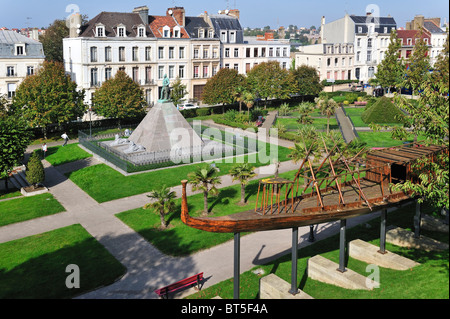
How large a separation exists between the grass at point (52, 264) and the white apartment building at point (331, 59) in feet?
244

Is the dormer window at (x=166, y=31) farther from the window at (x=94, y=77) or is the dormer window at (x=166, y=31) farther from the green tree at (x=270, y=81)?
the green tree at (x=270, y=81)

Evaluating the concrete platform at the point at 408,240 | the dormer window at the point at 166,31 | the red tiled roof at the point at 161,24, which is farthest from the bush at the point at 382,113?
the concrete platform at the point at 408,240

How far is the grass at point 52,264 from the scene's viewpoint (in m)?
21.2

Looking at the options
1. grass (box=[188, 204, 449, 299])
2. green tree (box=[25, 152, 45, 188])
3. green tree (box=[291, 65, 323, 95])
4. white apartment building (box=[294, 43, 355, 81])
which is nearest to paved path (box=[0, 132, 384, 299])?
grass (box=[188, 204, 449, 299])

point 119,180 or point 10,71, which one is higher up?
point 10,71

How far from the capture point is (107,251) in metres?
25.4

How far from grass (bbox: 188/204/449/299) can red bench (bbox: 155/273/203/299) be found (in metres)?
0.56

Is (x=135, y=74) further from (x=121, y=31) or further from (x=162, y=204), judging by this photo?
(x=162, y=204)

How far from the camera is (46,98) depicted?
48.9m

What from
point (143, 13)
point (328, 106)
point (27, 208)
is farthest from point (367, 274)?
point (143, 13)

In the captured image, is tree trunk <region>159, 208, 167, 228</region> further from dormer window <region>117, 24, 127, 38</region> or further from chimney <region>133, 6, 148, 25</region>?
chimney <region>133, 6, 148, 25</region>

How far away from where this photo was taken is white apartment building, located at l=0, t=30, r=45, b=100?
6138 centimetres

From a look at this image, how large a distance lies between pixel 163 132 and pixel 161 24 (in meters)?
34.4

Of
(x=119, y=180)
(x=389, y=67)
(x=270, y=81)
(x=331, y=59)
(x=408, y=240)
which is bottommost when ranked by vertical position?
(x=408, y=240)
